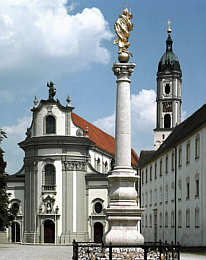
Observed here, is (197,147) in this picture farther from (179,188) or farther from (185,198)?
(179,188)

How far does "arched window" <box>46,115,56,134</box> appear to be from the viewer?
199ft

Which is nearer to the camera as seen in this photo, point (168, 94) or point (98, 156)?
point (98, 156)

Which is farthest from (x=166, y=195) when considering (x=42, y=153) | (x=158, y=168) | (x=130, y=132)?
(x=130, y=132)

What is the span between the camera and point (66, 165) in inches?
2354

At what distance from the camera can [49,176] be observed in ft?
197

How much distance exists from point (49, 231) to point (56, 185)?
491 cm

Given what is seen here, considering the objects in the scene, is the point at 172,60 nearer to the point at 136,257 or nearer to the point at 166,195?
the point at 166,195

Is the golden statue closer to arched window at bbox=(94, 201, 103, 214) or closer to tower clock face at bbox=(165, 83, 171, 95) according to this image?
arched window at bbox=(94, 201, 103, 214)

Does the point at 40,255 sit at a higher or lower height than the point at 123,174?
lower

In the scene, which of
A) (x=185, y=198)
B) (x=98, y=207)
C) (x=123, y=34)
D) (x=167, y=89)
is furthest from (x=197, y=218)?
(x=167, y=89)

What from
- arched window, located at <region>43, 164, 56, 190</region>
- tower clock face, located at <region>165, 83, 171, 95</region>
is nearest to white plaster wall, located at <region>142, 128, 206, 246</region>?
arched window, located at <region>43, 164, 56, 190</region>

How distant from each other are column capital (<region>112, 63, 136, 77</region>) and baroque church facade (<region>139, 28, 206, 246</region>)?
14437 mm

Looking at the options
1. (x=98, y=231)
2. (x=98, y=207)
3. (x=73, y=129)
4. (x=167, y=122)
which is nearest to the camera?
(x=98, y=231)

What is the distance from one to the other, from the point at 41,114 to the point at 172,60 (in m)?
37.8
